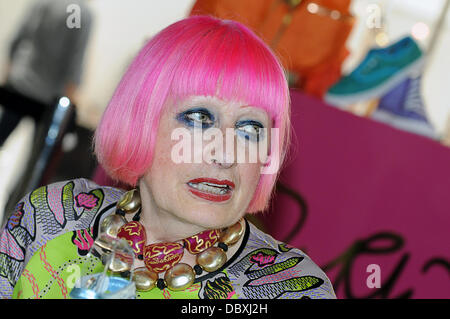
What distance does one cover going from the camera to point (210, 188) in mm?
1094

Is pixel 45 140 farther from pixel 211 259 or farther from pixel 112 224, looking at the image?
pixel 211 259

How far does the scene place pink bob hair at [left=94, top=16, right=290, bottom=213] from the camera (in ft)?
3.56

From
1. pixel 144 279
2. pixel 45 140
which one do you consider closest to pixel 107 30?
pixel 45 140

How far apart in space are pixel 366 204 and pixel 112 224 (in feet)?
3.31

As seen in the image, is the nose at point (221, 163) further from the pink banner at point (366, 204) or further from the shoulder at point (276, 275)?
the pink banner at point (366, 204)

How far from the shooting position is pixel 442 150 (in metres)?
1.86

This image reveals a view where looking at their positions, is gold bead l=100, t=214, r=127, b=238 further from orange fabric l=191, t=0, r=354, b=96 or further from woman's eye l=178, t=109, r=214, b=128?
orange fabric l=191, t=0, r=354, b=96

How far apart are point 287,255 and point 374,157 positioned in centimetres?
88

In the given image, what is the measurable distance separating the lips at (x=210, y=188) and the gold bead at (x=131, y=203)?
0.19 metres

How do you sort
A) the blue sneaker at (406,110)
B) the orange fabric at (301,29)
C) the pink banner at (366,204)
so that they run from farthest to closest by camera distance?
the orange fabric at (301,29) < the blue sneaker at (406,110) < the pink banner at (366,204)

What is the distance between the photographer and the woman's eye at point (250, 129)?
3.68ft

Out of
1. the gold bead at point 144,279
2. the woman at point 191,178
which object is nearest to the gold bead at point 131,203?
the woman at point 191,178

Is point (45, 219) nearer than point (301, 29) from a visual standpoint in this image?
Yes

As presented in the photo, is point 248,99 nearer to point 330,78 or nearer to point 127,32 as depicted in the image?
point 330,78
